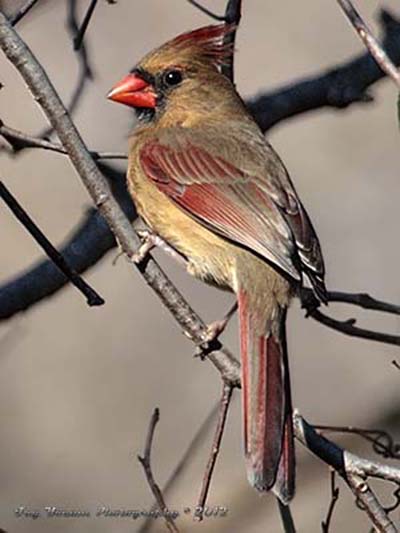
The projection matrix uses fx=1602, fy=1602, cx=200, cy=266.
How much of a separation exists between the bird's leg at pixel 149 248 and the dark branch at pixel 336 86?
813 millimetres

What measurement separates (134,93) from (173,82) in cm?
12

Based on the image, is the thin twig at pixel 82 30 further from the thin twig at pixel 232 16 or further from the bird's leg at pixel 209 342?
the bird's leg at pixel 209 342

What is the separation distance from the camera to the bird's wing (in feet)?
12.0

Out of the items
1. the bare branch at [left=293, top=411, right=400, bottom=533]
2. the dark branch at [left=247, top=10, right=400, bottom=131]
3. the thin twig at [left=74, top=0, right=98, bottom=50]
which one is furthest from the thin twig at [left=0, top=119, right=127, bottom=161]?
the dark branch at [left=247, top=10, right=400, bottom=131]

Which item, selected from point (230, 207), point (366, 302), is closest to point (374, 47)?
point (366, 302)

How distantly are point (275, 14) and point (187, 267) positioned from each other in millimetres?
5747

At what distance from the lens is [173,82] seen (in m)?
4.24

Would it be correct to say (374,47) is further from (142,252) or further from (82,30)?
(82,30)

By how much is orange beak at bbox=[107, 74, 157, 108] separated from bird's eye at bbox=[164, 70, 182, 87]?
0.16 feet

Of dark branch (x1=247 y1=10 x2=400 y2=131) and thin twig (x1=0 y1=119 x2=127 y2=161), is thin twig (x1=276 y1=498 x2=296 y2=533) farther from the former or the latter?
dark branch (x1=247 y1=10 x2=400 y2=131)

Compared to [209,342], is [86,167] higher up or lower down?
higher up

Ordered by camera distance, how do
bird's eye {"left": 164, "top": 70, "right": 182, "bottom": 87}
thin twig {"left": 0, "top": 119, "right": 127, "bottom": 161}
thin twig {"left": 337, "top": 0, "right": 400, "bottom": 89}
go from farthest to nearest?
bird's eye {"left": 164, "top": 70, "right": 182, "bottom": 87} → thin twig {"left": 0, "top": 119, "right": 127, "bottom": 161} → thin twig {"left": 337, "top": 0, "right": 400, "bottom": 89}

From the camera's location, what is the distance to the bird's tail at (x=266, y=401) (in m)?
3.11

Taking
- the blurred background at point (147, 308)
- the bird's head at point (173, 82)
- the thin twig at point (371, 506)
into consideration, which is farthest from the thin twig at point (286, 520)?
the blurred background at point (147, 308)
